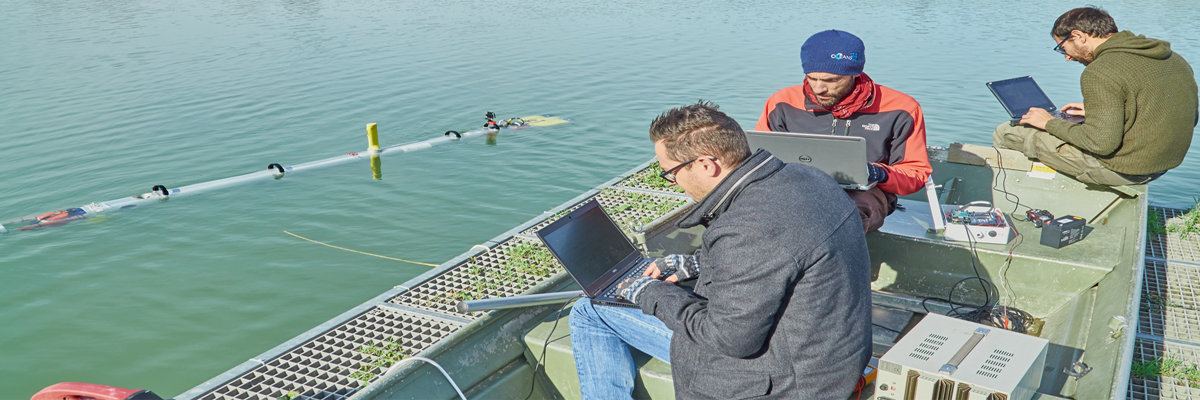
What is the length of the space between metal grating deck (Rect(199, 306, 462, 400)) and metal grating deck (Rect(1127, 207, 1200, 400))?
2677mm

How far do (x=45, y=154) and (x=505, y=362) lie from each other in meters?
9.99

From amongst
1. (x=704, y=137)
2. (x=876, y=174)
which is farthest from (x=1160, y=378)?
(x=704, y=137)

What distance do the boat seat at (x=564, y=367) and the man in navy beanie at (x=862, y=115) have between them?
143 centimetres

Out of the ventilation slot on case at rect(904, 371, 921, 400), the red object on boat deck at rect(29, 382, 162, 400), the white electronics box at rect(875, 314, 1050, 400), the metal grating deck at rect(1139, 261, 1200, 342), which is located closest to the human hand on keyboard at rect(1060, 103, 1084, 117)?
the metal grating deck at rect(1139, 261, 1200, 342)

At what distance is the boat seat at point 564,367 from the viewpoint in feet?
9.62

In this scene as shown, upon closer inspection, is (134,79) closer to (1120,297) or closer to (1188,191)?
(1120,297)

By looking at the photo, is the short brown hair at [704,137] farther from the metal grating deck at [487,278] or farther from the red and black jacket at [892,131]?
the red and black jacket at [892,131]

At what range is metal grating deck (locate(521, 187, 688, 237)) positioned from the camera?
446cm

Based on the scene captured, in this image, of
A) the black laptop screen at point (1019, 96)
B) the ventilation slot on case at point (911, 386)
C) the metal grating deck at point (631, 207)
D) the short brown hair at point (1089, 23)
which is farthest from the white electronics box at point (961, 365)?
the black laptop screen at point (1019, 96)

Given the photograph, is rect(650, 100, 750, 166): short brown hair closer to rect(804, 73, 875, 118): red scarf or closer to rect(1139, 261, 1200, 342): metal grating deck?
rect(804, 73, 875, 118): red scarf

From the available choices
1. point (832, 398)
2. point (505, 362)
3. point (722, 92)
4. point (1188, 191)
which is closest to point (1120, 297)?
point (832, 398)

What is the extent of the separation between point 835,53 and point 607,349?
193 centimetres

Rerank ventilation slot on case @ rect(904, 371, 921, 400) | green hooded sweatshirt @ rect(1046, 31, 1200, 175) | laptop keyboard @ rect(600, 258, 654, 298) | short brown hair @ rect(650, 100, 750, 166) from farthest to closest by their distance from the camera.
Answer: green hooded sweatshirt @ rect(1046, 31, 1200, 175) → laptop keyboard @ rect(600, 258, 654, 298) → ventilation slot on case @ rect(904, 371, 921, 400) → short brown hair @ rect(650, 100, 750, 166)

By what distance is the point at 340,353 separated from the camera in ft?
9.96
